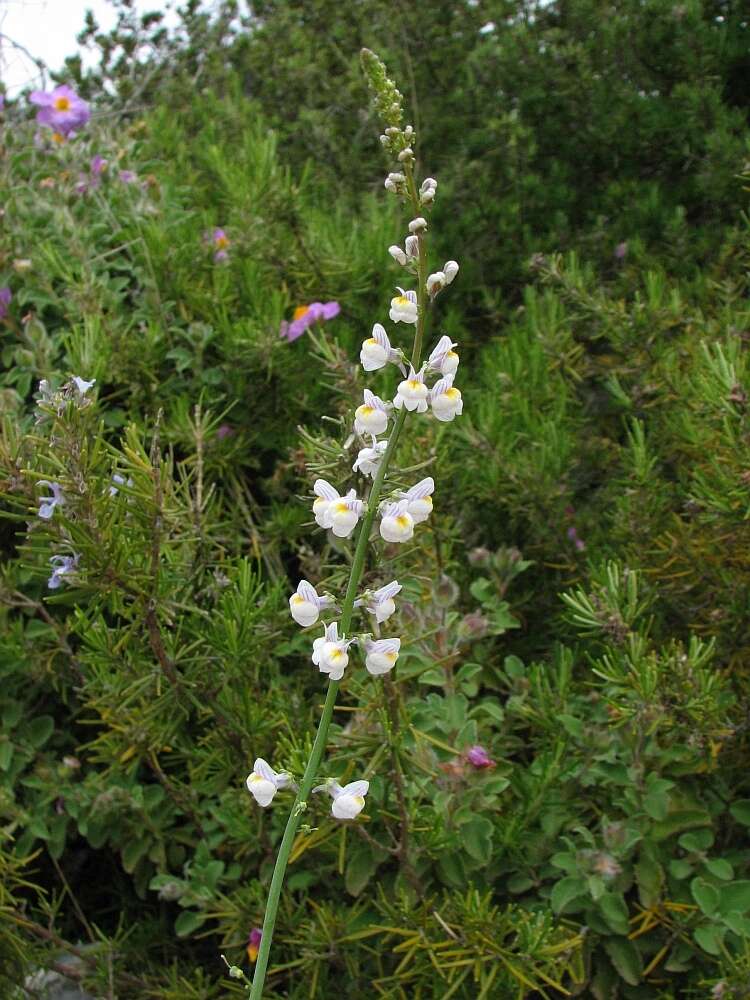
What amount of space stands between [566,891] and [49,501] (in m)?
0.99

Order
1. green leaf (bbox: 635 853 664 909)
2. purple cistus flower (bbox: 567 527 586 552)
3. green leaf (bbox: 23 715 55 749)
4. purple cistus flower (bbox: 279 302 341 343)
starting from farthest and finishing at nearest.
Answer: purple cistus flower (bbox: 279 302 341 343)
purple cistus flower (bbox: 567 527 586 552)
green leaf (bbox: 23 715 55 749)
green leaf (bbox: 635 853 664 909)

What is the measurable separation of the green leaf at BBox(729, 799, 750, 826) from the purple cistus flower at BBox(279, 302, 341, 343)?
4.31 ft

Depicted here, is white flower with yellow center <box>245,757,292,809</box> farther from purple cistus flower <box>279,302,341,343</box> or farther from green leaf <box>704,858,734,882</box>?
purple cistus flower <box>279,302,341,343</box>

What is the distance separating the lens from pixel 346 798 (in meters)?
1.17

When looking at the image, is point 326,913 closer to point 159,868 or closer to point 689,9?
point 159,868

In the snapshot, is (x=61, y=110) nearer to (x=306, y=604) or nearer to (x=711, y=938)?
(x=306, y=604)

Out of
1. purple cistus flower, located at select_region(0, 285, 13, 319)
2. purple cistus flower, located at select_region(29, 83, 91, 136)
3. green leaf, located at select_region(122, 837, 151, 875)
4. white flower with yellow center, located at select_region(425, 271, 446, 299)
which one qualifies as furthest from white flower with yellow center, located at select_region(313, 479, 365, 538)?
purple cistus flower, located at select_region(29, 83, 91, 136)

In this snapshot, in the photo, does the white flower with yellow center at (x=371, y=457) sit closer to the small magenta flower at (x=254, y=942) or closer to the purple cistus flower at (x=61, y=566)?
the purple cistus flower at (x=61, y=566)

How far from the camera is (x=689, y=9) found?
2.93 metres

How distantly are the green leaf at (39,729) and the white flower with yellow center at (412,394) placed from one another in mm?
1222

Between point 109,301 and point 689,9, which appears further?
point 689,9

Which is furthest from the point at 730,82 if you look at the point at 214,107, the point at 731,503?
the point at 731,503

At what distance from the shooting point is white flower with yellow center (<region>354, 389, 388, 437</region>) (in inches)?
45.4

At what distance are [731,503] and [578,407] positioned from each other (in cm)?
98
